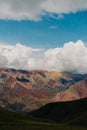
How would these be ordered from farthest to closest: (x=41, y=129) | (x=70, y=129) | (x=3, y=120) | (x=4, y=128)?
(x=3, y=120)
(x=70, y=129)
(x=41, y=129)
(x=4, y=128)

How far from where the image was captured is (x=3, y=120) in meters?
191

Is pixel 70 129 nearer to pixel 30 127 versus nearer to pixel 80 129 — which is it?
pixel 80 129

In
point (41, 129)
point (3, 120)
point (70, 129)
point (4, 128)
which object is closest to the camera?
point (4, 128)

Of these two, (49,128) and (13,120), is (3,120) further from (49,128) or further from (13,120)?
(49,128)

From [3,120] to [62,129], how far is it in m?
41.6

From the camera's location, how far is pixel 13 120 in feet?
639

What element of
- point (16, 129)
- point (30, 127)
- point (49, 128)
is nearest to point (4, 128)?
point (16, 129)

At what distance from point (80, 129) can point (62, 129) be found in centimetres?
1538

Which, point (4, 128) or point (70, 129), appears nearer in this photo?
point (4, 128)

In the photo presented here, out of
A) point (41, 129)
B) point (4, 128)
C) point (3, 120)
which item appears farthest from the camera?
point (3, 120)

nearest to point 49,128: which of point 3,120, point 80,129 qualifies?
point 80,129

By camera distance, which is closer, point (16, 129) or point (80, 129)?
point (16, 129)

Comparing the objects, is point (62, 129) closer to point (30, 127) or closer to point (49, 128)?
point (49, 128)

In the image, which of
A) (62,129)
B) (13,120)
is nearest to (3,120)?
(13,120)
